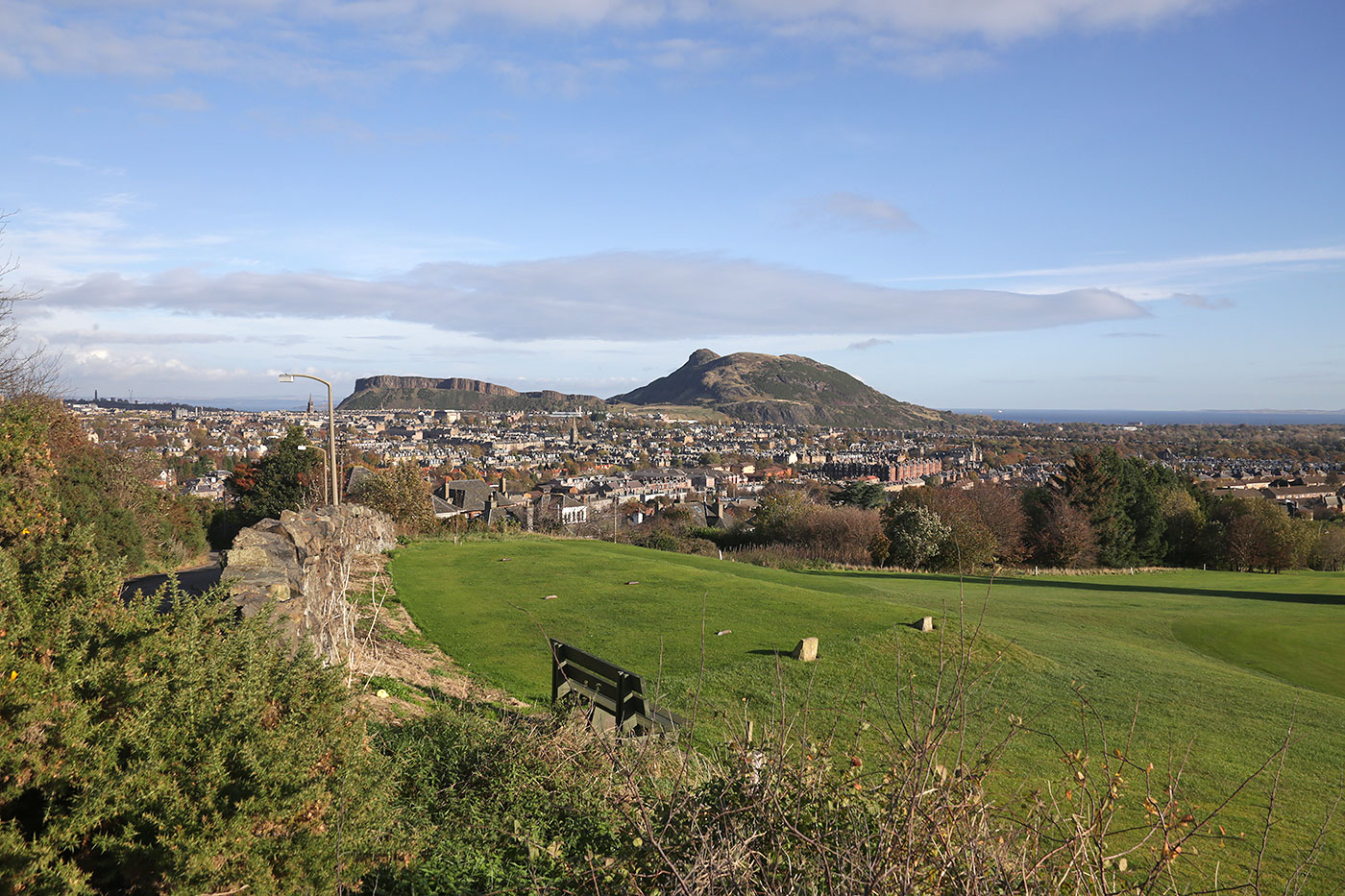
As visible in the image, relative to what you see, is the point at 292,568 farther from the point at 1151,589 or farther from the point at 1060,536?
the point at 1060,536

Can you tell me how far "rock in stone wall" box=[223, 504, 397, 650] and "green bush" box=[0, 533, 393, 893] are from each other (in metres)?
1.46

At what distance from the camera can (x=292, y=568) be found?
25.7 ft

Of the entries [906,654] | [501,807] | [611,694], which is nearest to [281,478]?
[906,654]

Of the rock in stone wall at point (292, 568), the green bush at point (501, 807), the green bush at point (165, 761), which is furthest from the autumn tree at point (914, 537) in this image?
the green bush at point (165, 761)

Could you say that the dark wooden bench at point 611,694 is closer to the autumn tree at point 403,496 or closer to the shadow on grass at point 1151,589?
the shadow on grass at point 1151,589

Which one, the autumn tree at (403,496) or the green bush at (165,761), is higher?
the green bush at (165,761)

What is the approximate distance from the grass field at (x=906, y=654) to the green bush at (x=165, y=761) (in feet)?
5.91

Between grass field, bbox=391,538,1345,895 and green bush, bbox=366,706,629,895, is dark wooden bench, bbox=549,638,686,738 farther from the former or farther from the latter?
grass field, bbox=391,538,1345,895

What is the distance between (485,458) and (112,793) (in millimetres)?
117755

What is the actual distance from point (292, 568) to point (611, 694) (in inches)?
145

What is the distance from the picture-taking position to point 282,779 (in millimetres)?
3537

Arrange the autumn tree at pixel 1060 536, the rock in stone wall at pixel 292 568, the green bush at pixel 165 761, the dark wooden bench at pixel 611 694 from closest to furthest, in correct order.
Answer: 1. the green bush at pixel 165 761
2. the dark wooden bench at pixel 611 694
3. the rock in stone wall at pixel 292 568
4. the autumn tree at pixel 1060 536

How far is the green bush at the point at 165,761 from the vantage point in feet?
10.6

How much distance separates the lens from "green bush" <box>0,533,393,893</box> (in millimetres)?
3221
